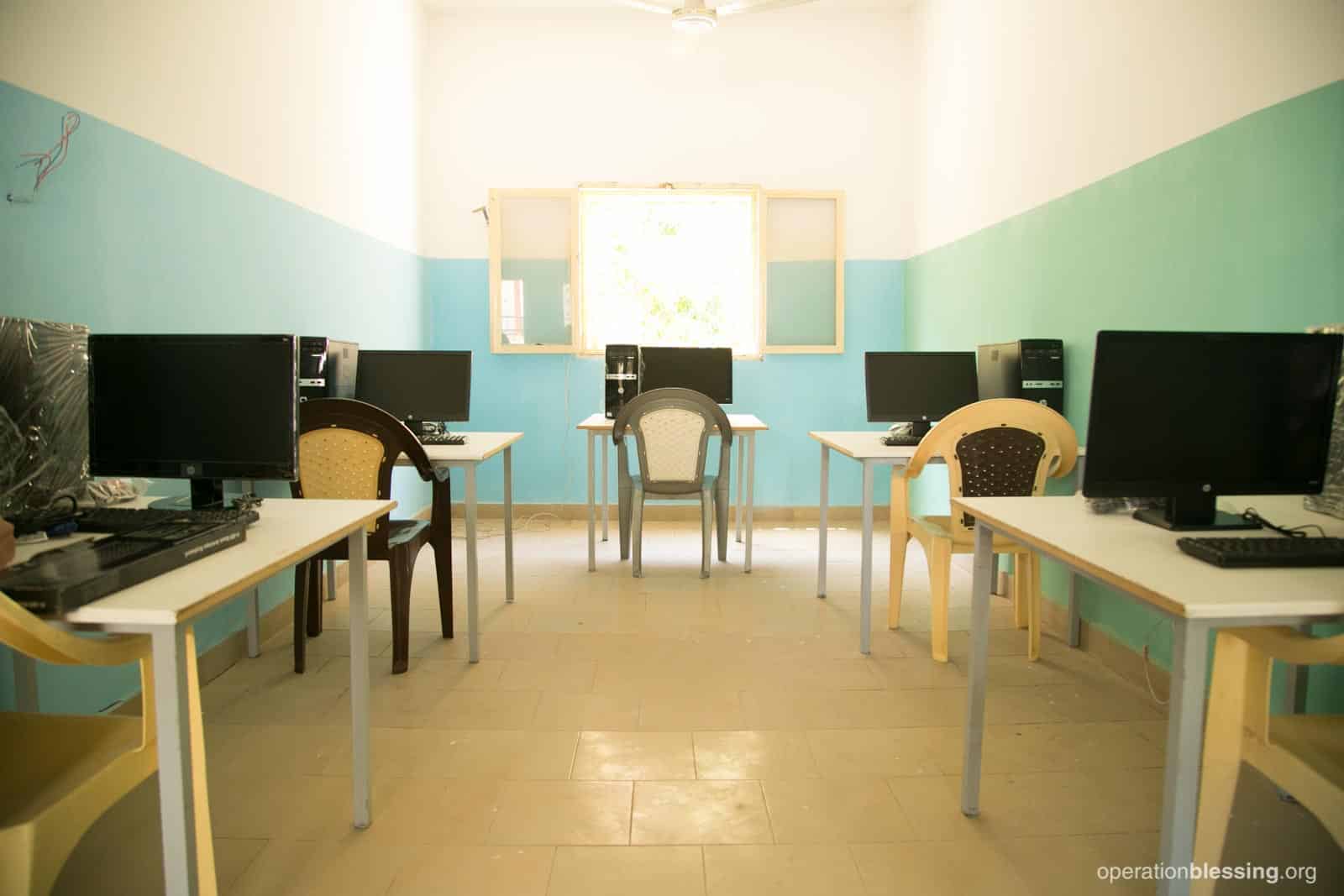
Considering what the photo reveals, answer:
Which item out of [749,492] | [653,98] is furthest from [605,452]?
[653,98]

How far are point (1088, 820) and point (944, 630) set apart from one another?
1.09m

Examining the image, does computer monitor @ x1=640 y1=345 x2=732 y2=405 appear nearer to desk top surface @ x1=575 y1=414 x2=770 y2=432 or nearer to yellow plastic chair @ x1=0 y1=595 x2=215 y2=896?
desk top surface @ x1=575 y1=414 x2=770 y2=432

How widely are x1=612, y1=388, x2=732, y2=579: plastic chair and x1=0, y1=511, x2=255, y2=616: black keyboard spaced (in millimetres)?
2547

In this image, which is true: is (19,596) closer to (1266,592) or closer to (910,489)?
(1266,592)

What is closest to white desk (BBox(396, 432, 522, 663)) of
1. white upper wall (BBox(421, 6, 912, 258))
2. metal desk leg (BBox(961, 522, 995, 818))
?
metal desk leg (BBox(961, 522, 995, 818))

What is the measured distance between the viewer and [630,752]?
2344 millimetres

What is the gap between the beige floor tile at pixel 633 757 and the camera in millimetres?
2219

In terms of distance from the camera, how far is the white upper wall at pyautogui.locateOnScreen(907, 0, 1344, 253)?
2355 millimetres

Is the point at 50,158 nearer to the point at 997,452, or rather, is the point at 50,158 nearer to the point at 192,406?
the point at 192,406

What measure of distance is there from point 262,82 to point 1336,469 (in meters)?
3.85

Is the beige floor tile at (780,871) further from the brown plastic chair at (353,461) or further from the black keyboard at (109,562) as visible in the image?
the brown plastic chair at (353,461)

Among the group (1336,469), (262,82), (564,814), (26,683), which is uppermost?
(262,82)

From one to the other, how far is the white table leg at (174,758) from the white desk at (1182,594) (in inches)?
59.8

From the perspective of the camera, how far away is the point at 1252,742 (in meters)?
1.42
